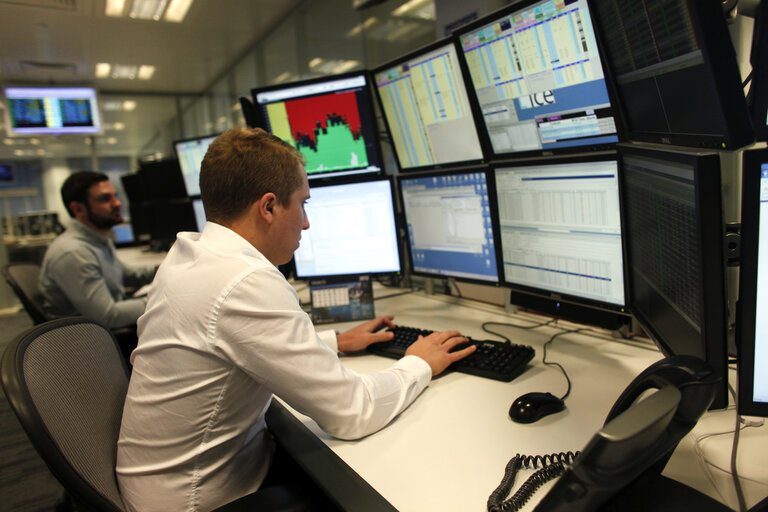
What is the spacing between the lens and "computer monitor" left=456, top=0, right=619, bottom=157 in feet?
3.65

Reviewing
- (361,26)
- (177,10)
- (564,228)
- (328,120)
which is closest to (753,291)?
(564,228)

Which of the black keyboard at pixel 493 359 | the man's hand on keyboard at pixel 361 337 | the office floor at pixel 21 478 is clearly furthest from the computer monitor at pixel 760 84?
the office floor at pixel 21 478

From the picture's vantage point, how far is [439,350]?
118 centimetres

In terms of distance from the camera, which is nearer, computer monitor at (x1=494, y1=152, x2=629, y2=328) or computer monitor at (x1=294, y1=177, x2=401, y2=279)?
computer monitor at (x1=494, y1=152, x2=629, y2=328)

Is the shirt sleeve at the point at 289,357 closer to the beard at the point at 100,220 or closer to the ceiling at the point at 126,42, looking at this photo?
the beard at the point at 100,220

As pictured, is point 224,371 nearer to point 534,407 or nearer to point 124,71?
point 534,407

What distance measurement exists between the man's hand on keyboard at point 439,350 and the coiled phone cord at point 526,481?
355 mm

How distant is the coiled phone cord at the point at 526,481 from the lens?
69cm

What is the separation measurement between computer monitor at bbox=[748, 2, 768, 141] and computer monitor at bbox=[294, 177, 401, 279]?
3.53 feet

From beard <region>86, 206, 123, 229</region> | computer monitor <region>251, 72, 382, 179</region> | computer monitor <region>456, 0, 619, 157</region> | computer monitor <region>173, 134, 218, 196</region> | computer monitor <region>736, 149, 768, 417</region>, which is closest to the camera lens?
computer monitor <region>736, 149, 768, 417</region>

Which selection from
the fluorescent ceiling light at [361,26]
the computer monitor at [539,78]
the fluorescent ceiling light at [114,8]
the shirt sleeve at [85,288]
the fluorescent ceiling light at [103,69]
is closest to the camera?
the computer monitor at [539,78]

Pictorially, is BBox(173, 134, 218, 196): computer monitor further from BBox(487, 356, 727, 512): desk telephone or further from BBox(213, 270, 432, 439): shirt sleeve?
BBox(487, 356, 727, 512): desk telephone

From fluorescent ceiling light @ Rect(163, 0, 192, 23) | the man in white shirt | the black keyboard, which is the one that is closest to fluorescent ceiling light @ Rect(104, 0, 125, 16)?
fluorescent ceiling light @ Rect(163, 0, 192, 23)

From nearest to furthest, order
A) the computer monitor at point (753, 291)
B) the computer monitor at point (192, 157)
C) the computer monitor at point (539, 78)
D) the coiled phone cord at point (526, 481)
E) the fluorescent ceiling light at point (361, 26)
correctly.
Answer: the computer monitor at point (753, 291) < the coiled phone cord at point (526, 481) < the computer monitor at point (539, 78) < the computer monitor at point (192, 157) < the fluorescent ceiling light at point (361, 26)
